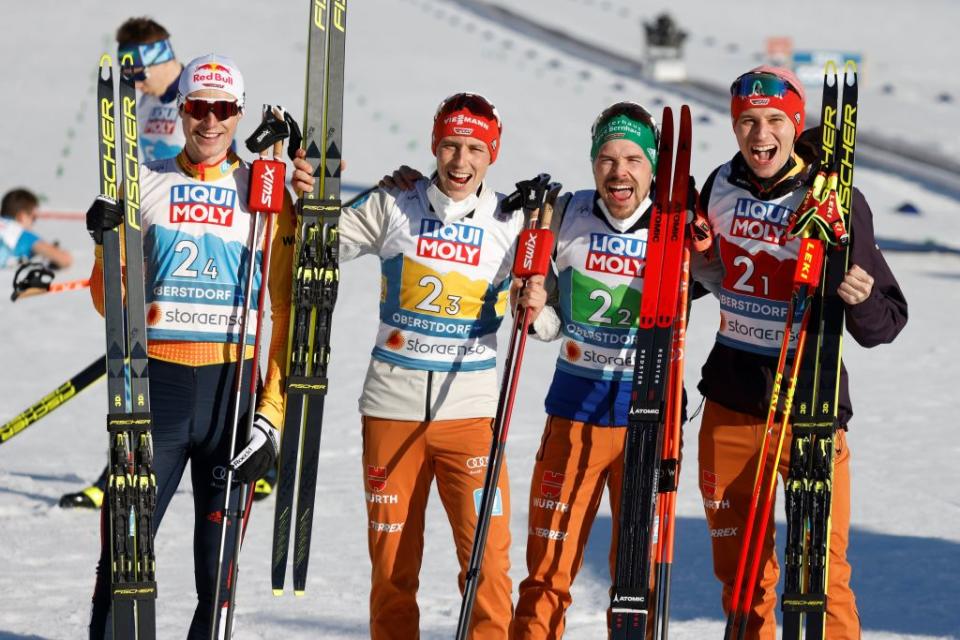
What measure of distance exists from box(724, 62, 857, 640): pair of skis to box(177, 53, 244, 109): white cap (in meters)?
1.85

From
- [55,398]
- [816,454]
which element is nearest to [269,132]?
[816,454]

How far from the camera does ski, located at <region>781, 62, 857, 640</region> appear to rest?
424 cm

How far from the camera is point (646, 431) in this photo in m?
4.24

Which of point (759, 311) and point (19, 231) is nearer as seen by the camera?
point (759, 311)

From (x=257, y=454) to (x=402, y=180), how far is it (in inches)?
39.9

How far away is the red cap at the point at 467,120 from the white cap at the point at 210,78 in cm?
64

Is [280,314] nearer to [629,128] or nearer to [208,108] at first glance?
[208,108]

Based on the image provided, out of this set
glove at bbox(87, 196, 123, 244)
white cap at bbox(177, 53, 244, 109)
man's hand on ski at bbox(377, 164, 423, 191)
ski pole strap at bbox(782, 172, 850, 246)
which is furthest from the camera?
man's hand on ski at bbox(377, 164, 423, 191)

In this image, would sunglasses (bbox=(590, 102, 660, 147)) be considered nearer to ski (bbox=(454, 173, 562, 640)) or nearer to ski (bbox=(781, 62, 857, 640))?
ski (bbox=(454, 173, 562, 640))

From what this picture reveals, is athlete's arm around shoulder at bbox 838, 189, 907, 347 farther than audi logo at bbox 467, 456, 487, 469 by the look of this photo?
No

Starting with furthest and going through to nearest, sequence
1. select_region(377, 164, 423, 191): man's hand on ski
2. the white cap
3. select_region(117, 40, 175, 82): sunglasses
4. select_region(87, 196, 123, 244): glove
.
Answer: select_region(117, 40, 175, 82): sunglasses → select_region(377, 164, 423, 191): man's hand on ski → the white cap → select_region(87, 196, 123, 244): glove

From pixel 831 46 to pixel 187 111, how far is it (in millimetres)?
36593

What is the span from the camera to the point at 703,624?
5508 millimetres

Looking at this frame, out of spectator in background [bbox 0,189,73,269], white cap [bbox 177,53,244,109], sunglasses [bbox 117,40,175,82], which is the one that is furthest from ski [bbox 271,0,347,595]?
spectator in background [bbox 0,189,73,269]
